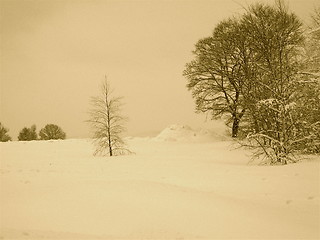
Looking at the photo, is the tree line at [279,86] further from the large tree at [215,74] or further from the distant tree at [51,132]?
the distant tree at [51,132]

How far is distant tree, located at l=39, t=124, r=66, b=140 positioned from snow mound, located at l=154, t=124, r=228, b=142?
114ft

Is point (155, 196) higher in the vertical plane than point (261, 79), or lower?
lower

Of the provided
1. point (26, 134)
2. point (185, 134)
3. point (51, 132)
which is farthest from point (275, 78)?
point (26, 134)

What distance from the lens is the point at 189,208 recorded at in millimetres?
5758

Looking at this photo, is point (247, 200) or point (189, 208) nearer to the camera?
point (189, 208)

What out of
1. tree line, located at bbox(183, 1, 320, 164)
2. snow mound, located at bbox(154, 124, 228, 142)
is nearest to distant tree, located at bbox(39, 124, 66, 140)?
snow mound, located at bbox(154, 124, 228, 142)

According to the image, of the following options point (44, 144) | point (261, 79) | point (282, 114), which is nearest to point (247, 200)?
point (282, 114)

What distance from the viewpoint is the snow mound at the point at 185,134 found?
85.0 feet

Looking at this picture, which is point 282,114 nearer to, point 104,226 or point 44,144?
point 104,226

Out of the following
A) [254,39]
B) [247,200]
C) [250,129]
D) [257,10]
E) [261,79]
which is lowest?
[247,200]

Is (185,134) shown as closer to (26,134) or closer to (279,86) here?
(279,86)

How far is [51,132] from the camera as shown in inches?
2232

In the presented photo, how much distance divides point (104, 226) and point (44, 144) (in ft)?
73.3

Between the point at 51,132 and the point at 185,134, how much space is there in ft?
124
